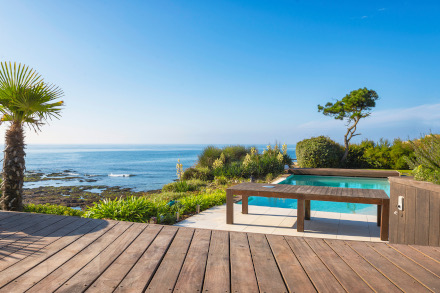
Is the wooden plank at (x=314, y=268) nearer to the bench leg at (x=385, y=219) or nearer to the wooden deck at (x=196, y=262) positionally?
the wooden deck at (x=196, y=262)

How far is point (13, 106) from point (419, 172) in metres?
6.00

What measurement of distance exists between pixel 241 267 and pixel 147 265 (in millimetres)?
651

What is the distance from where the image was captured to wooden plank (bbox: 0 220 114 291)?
1.78m

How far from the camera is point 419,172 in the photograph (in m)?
3.46

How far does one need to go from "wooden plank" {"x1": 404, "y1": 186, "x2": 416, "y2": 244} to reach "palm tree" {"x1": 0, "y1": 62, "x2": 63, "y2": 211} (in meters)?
5.30

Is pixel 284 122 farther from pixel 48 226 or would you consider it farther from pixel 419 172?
pixel 48 226

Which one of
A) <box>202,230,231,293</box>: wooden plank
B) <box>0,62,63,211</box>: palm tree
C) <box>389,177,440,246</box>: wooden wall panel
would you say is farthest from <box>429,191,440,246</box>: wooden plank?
<box>0,62,63,211</box>: palm tree

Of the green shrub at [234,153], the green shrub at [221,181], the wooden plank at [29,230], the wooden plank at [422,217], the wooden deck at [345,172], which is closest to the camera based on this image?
the wooden plank at [29,230]

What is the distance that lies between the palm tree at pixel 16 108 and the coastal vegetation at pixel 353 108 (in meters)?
14.1

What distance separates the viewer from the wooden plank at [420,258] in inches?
76.0

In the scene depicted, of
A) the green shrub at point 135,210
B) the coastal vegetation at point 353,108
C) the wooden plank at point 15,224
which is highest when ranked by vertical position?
the coastal vegetation at point 353,108

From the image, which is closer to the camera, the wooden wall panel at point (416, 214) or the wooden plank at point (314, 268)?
the wooden plank at point (314, 268)

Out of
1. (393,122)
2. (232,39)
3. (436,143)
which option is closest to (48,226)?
(436,143)

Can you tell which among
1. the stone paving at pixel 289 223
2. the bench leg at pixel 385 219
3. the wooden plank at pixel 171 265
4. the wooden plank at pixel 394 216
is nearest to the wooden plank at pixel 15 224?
the wooden plank at pixel 171 265
